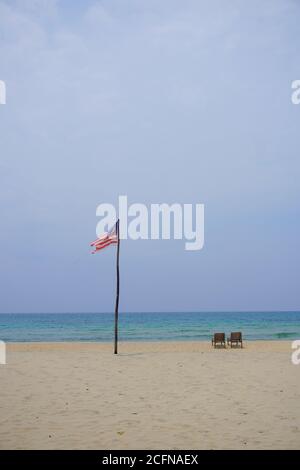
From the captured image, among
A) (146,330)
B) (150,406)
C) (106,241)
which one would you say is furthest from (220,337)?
(146,330)

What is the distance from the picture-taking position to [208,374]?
15781 mm

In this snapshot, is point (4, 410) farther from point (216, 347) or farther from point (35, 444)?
point (216, 347)

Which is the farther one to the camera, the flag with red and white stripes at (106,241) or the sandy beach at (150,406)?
the flag with red and white stripes at (106,241)

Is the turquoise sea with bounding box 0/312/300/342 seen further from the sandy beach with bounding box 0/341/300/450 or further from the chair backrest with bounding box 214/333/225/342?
the sandy beach with bounding box 0/341/300/450

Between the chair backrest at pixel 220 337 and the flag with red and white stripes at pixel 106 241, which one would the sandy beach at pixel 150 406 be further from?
the chair backrest at pixel 220 337

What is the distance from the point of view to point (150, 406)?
10.8m

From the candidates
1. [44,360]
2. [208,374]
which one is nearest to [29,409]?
[208,374]

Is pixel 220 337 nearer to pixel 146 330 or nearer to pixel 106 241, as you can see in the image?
pixel 106 241

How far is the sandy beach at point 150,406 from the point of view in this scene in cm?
810

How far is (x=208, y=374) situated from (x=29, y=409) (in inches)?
277

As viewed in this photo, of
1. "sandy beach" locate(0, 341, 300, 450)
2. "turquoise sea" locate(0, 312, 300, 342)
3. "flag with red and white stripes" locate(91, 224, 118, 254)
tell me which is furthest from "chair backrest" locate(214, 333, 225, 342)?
"turquoise sea" locate(0, 312, 300, 342)

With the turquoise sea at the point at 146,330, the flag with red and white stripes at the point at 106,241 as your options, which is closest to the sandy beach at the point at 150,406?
the flag with red and white stripes at the point at 106,241
